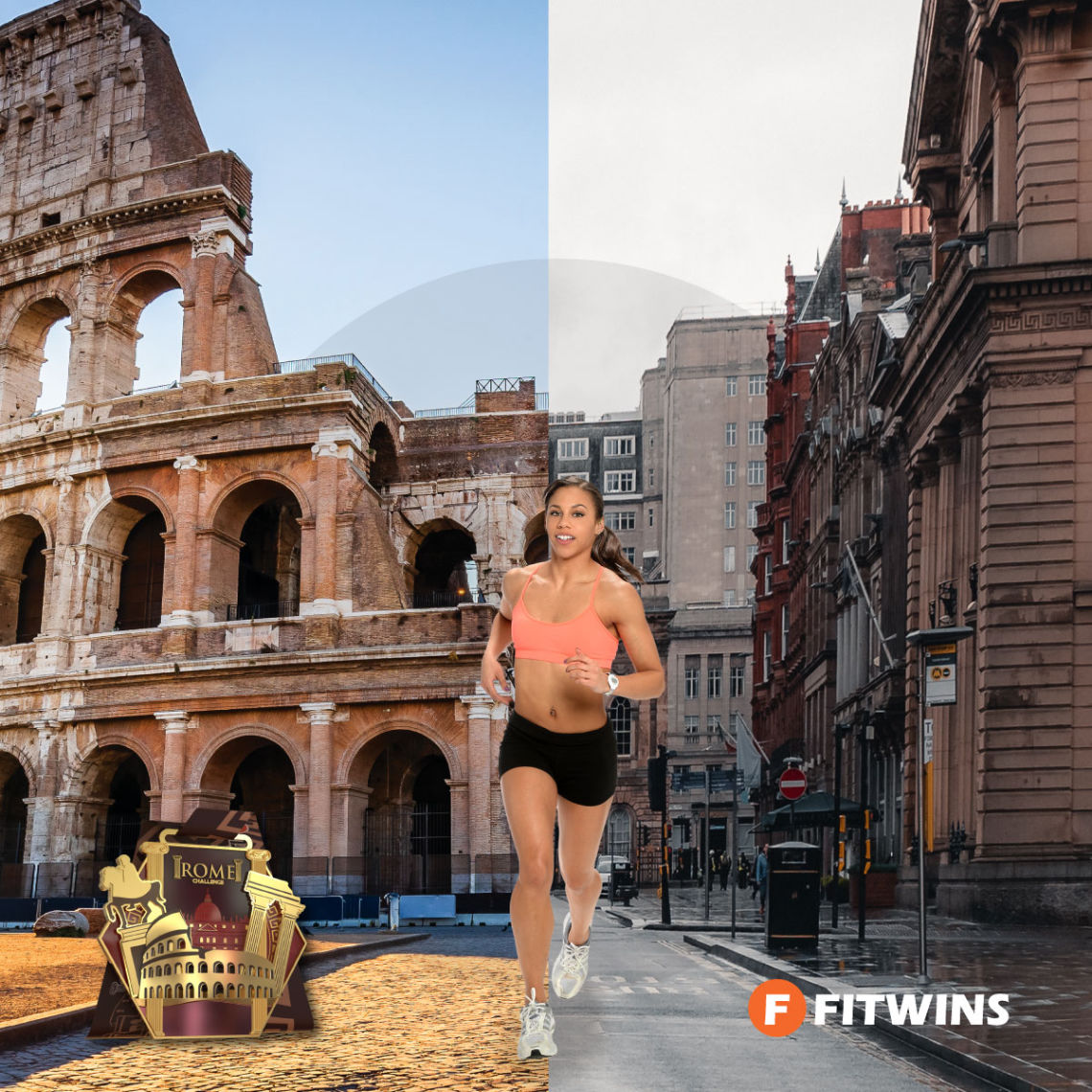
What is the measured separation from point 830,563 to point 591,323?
4.70ft

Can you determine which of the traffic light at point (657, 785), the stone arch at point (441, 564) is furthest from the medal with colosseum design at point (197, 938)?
the stone arch at point (441, 564)

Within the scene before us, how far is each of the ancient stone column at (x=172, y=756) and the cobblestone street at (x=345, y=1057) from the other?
15.3 feet

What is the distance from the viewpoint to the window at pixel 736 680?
598 cm

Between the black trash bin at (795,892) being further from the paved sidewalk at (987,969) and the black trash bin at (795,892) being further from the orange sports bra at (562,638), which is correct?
the orange sports bra at (562,638)

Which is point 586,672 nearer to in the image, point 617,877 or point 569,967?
point 569,967

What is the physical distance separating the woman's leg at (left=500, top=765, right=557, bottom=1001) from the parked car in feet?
Answer: 2.05

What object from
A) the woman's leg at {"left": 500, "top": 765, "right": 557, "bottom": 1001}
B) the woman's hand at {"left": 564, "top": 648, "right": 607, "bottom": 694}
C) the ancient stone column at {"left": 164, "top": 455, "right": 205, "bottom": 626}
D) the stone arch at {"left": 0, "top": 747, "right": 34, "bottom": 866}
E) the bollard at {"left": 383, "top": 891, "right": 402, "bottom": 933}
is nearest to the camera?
the woman's hand at {"left": 564, "top": 648, "right": 607, "bottom": 694}

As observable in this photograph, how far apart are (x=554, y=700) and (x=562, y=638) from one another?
0.68ft

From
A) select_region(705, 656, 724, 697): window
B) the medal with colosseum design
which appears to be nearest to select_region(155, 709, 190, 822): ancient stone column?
the medal with colosseum design

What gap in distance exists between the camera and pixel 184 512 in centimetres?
1120

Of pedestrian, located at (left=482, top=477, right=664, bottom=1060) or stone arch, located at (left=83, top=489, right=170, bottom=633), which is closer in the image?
pedestrian, located at (left=482, top=477, right=664, bottom=1060)

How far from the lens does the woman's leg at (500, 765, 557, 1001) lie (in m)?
4.65

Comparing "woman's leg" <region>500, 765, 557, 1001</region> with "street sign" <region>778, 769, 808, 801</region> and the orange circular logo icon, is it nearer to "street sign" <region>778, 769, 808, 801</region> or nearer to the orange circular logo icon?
the orange circular logo icon

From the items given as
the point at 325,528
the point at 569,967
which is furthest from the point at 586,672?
the point at 325,528
